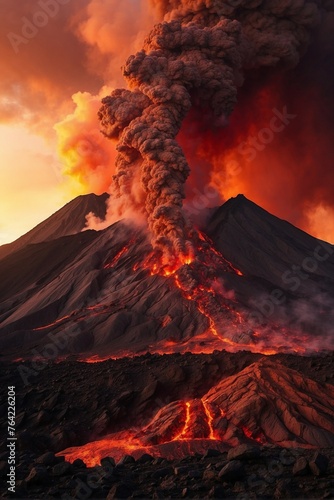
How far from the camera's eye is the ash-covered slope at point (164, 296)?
102 ft

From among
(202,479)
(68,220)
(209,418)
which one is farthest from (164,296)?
(68,220)

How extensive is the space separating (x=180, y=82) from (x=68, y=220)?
3308 cm

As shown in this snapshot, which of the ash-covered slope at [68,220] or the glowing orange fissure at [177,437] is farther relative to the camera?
the ash-covered slope at [68,220]

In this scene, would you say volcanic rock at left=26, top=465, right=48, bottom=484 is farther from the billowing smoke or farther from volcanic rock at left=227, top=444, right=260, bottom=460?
the billowing smoke

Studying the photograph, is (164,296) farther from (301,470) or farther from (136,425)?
(301,470)

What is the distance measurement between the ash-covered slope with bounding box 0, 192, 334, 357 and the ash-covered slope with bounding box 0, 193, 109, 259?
13123 mm

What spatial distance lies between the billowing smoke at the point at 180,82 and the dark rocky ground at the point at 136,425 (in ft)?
58.7

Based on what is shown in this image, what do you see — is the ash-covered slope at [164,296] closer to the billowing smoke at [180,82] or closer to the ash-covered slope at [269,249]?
the ash-covered slope at [269,249]

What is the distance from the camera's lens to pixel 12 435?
15266 millimetres

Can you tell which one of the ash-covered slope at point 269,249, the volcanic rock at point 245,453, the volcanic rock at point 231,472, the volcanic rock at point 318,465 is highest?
the ash-covered slope at point 269,249

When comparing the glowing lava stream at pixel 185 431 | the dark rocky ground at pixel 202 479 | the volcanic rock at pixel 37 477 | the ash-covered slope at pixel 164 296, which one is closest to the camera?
the dark rocky ground at pixel 202 479

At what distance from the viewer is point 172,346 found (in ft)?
97.5

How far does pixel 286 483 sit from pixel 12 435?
10.7 m

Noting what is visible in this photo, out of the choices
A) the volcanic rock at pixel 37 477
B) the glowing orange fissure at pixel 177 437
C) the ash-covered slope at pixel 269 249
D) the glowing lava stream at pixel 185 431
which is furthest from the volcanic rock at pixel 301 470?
the ash-covered slope at pixel 269 249
